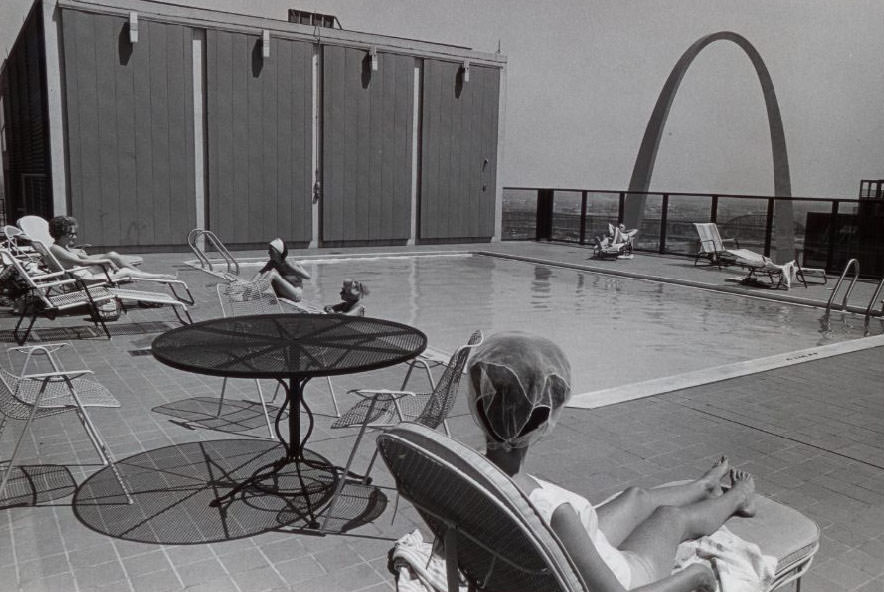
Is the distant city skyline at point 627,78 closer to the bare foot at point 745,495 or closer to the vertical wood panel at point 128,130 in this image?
the vertical wood panel at point 128,130

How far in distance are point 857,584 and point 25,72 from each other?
18472mm

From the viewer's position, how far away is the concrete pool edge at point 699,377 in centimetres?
485

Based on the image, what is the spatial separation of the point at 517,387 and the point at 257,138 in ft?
47.2

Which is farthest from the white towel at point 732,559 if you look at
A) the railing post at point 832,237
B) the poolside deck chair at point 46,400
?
the railing post at point 832,237

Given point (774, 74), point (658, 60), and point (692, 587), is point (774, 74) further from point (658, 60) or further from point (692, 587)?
point (692, 587)

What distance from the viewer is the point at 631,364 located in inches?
256

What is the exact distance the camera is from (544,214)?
19266 mm

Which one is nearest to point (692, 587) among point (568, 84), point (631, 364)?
point (631, 364)

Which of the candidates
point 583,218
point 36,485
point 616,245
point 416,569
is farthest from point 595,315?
point 583,218

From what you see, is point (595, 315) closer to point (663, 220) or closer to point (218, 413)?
point (218, 413)

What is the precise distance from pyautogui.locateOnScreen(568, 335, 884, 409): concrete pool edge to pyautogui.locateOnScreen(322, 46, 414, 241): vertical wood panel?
11.4 metres

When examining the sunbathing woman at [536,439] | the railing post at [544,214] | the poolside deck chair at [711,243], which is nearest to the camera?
the sunbathing woman at [536,439]

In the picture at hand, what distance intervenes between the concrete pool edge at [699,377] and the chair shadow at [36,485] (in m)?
2.84

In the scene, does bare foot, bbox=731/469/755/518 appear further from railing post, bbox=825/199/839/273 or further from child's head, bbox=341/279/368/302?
railing post, bbox=825/199/839/273
